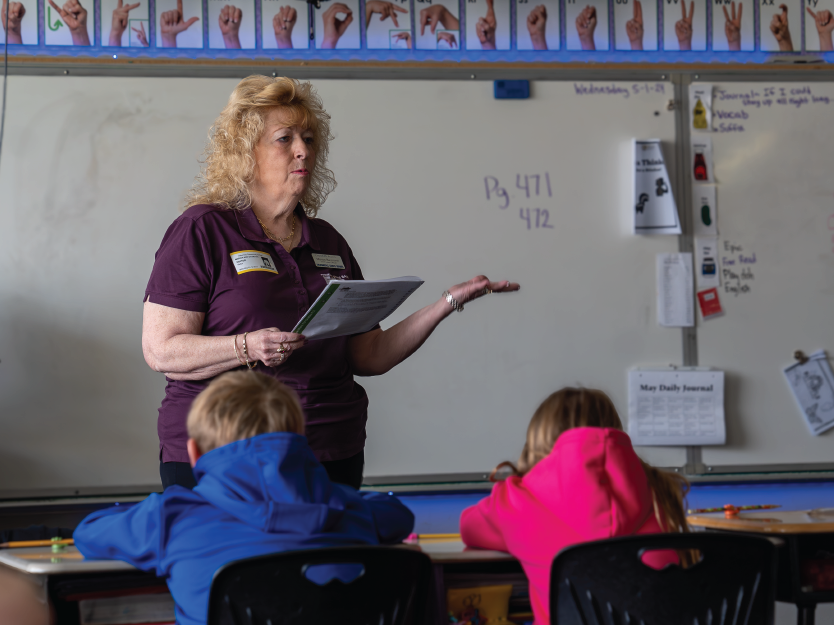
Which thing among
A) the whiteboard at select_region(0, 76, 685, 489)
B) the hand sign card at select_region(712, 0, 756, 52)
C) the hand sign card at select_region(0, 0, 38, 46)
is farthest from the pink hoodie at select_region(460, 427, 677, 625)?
the hand sign card at select_region(0, 0, 38, 46)

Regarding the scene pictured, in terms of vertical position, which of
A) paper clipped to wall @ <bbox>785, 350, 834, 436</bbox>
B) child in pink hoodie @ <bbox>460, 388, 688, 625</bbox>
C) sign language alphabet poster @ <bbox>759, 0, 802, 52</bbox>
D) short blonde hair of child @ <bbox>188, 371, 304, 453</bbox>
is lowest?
paper clipped to wall @ <bbox>785, 350, 834, 436</bbox>

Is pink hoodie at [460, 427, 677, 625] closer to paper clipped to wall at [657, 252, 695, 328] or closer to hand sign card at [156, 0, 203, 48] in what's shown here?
paper clipped to wall at [657, 252, 695, 328]

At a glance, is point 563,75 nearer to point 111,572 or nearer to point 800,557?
point 800,557

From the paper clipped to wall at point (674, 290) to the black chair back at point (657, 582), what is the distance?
1909 millimetres

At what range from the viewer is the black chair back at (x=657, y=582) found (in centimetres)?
117

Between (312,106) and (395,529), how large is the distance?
3.44 feet

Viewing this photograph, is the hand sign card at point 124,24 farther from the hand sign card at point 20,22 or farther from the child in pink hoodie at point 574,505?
the child in pink hoodie at point 574,505

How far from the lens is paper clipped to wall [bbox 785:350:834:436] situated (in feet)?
10.1

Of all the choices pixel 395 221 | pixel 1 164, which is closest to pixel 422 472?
pixel 395 221

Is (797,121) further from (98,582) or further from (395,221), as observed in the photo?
(98,582)

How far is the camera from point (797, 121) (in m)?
3.14

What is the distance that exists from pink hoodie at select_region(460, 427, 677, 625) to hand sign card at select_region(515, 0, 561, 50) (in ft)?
7.15

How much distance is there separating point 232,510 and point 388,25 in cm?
238

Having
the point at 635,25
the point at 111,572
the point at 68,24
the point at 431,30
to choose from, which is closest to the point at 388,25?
the point at 431,30
